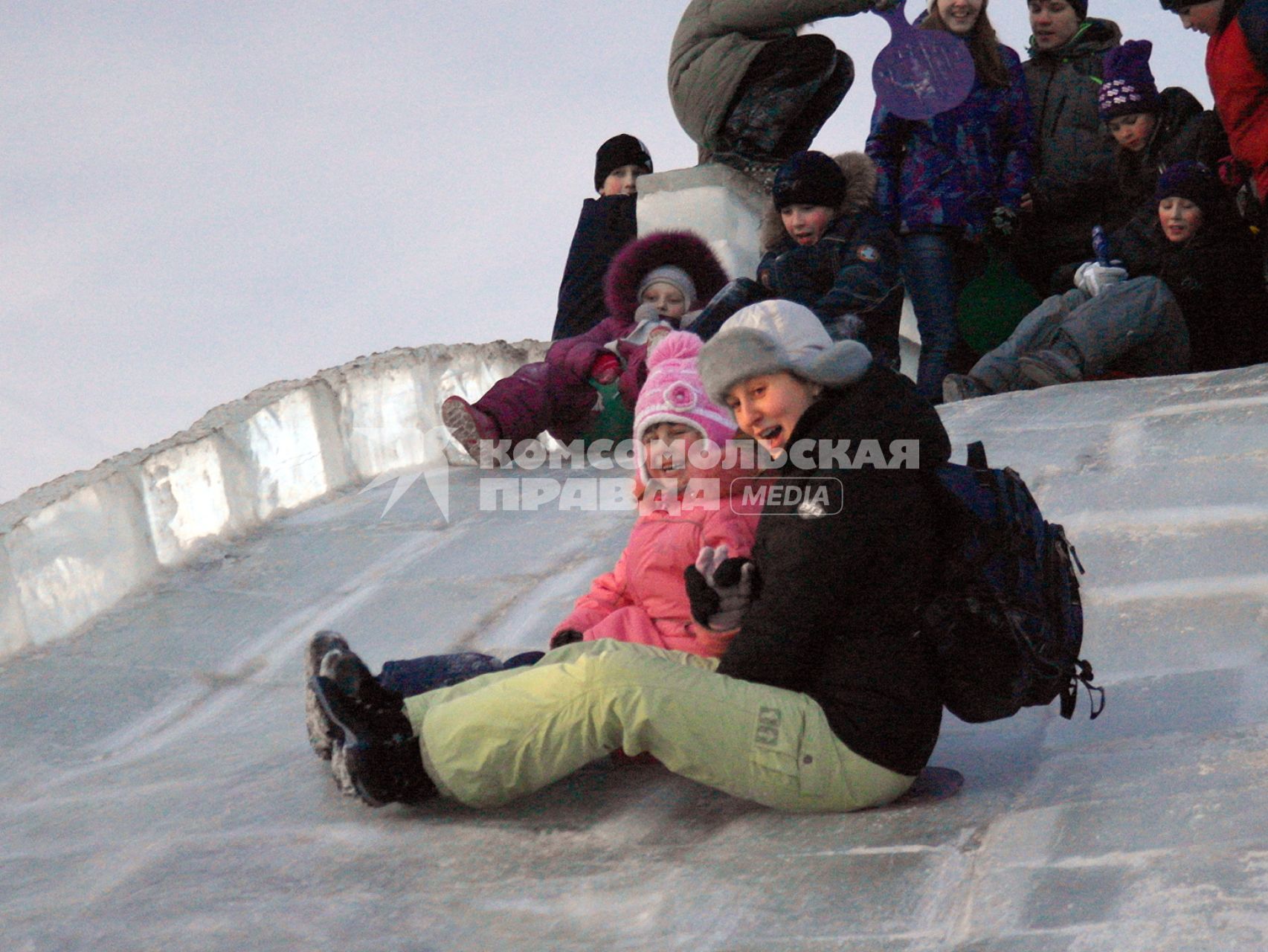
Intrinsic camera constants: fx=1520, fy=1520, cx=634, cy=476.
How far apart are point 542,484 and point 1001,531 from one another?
3.28m

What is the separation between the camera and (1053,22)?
5957 mm

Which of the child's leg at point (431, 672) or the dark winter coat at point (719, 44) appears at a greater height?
the dark winter coat at point (719, 44)

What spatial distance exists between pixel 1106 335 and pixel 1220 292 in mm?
414

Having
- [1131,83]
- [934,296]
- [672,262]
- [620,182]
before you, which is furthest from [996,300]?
[620,182]

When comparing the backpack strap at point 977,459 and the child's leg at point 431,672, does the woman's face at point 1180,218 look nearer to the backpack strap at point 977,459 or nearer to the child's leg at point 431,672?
the backpack strap at point 977,459

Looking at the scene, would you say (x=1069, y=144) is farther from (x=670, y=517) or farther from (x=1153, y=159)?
(x=670, y=517)

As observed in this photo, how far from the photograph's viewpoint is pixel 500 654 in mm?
3955

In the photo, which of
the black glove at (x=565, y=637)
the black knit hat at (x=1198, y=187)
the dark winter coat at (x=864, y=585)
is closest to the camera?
the dark winter coat at (x=864, y=585)

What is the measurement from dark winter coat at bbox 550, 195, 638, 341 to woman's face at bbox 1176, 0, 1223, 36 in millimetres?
2485

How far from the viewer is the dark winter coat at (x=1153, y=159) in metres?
5.46

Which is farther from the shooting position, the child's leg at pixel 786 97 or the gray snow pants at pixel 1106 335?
the child's leg at pixel 786 97

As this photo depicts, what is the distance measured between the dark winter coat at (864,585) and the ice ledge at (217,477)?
2.72 m

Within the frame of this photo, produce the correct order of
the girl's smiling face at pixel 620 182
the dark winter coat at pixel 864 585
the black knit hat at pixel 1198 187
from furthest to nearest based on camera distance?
the girl's smiling face at pixel 620 182, the black knit hat at pixel 1198 187, the dark winter coat at pixel 864 585

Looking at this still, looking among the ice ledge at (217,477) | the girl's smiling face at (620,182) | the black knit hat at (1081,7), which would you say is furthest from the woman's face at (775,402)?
the girl's smiling face at (620,182)
